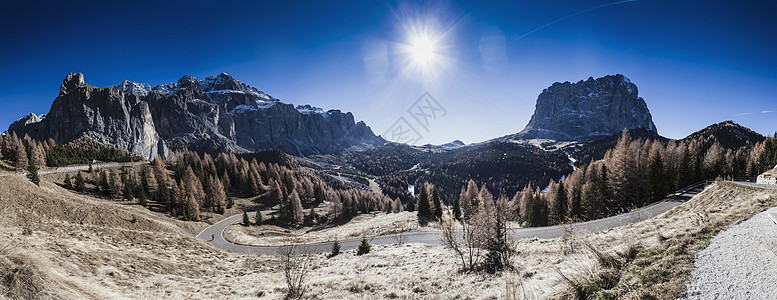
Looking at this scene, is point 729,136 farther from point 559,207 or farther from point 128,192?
point 128,192

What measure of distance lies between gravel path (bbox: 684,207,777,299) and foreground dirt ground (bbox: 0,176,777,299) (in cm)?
163

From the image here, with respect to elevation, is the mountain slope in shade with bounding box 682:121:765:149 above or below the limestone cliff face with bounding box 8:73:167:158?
below

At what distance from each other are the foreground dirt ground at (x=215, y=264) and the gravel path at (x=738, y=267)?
64.1 inches

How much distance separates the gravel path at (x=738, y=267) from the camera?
Answer: 14.4 ft

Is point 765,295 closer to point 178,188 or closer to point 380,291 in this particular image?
point 380,291

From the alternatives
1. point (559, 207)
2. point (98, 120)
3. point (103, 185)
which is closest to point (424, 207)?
point (559, 207)

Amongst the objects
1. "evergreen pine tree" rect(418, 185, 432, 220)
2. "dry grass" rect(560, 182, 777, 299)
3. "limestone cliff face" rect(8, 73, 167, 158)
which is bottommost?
"evergreen pine tree" rect(418, 185, 432, 220)

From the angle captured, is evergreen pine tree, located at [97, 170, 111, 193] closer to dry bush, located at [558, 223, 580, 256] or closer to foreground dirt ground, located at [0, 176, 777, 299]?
foreground dirt ground, located at [0, 176, 777, 299]

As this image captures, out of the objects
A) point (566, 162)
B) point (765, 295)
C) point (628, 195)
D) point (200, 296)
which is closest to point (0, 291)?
point (200, 296)

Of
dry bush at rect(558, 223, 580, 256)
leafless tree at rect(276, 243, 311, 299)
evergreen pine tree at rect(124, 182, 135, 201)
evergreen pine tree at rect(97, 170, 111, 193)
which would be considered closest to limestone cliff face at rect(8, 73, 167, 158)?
evergreen pine tree at rect(97, 170, 111, 193)

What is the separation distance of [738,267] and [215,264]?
3049 centimetres

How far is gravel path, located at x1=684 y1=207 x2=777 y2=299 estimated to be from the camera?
4.39 metres

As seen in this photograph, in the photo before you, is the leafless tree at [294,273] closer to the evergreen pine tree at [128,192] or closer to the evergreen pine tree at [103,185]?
the evergreen pine tree at [128,192]

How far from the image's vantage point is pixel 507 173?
188125 millimetres
